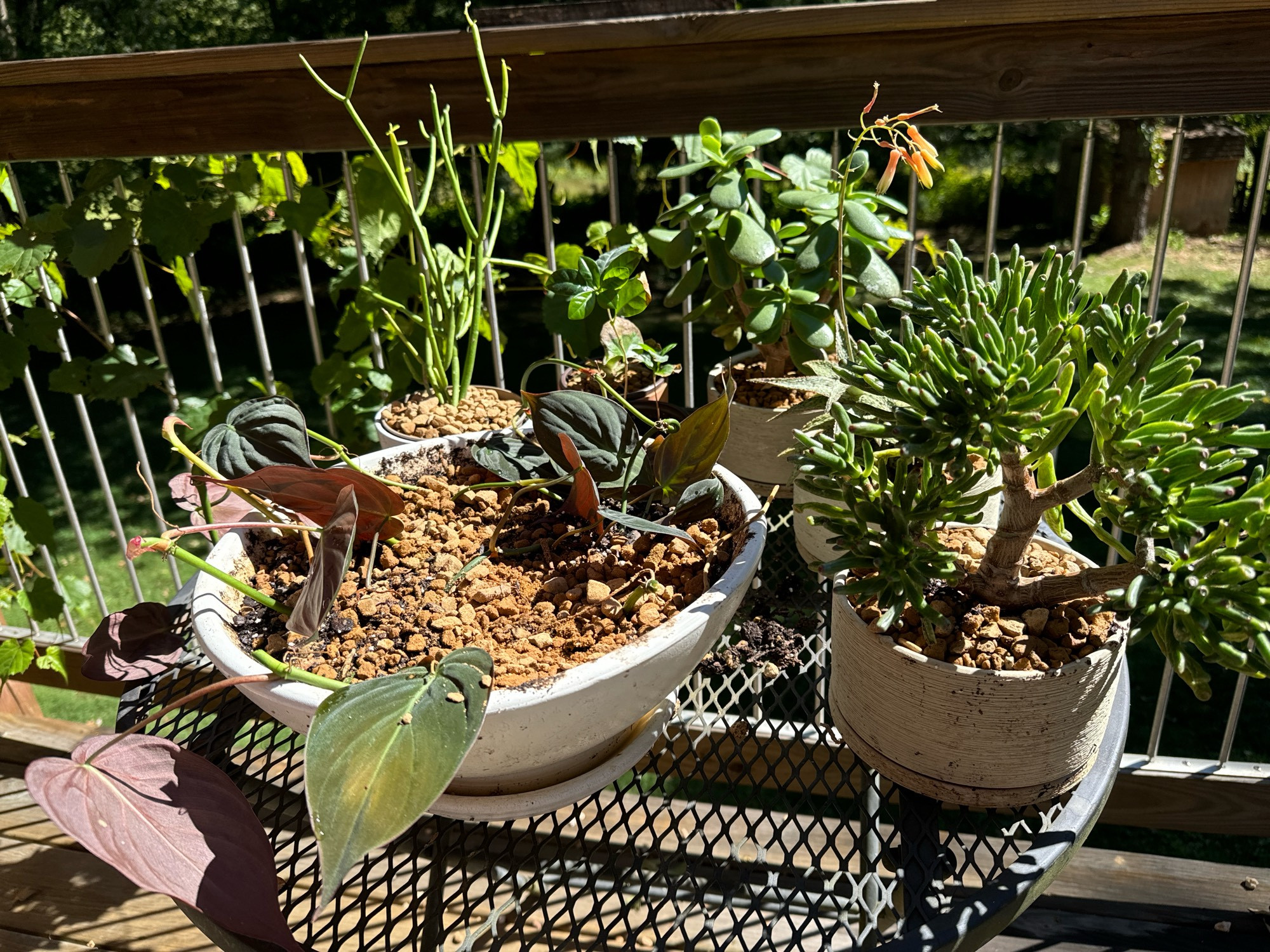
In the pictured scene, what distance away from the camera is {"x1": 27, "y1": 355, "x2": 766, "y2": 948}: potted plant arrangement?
→ 1.60 feet

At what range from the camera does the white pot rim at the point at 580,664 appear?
529mm

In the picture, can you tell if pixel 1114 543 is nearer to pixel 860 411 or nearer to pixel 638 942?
pixel 860 411

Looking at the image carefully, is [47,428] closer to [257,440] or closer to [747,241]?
[257,440]

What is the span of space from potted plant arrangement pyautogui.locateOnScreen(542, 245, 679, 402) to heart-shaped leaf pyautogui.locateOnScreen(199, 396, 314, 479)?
29 cm

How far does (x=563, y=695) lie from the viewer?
53 centimetres

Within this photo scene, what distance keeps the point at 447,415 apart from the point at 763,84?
2.07 feet

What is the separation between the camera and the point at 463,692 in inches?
19.8

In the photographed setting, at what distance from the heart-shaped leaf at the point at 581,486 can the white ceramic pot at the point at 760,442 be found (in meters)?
0.27

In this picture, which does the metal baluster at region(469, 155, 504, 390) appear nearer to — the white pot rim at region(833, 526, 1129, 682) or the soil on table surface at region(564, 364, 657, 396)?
the soil on table surface at region(564, 364, 657, 396)

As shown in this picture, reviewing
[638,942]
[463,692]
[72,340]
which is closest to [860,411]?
[463,692]

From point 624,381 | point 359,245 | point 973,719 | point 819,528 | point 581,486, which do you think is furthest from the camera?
point 359,245

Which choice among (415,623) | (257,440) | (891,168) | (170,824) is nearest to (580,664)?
(415,623)

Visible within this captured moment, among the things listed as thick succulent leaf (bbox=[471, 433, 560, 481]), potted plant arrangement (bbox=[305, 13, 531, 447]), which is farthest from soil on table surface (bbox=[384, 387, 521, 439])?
thick succulent leaf (bbox=[471, 433, 560, 481])

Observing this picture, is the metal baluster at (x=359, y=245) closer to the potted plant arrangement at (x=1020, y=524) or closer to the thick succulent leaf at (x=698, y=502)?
the thick succulent leaf at (x=698, y=502)
